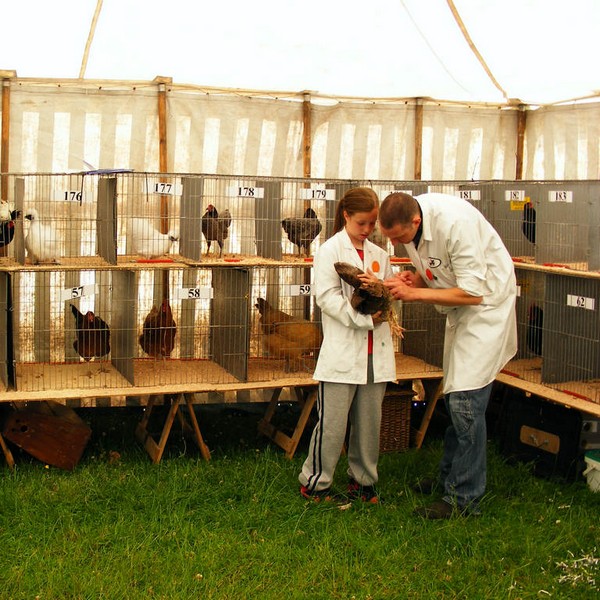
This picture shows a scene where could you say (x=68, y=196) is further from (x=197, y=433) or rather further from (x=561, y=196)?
(x=561, y=196)

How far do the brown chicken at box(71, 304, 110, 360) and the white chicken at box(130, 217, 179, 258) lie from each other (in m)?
0.63

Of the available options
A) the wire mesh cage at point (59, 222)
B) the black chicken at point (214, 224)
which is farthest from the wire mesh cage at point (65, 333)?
the black chicken at point (214, 224)

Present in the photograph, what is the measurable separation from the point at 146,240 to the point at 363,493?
2201 mm

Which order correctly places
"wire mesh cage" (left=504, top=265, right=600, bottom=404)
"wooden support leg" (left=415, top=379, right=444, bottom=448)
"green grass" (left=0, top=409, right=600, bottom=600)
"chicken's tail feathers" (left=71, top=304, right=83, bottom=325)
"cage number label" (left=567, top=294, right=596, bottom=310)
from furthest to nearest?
"wooden support leg" (left=415, top=379, right=444, bottom=448) → "chicken's tail feathers" (left=71, top=304, right=83, bottom=325) → "wire mesh cage" (left=504, top=265, right=600, bottom=404) → "cage number label" (left=567, top=294, right=596, bottom=310) → "green grass" (left=0, top=409, right=600, bottom=600)

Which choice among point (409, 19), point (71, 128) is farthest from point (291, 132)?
point (71, 128)

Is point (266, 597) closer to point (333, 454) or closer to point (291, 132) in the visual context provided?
point (333, 454)

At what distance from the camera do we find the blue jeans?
474cm

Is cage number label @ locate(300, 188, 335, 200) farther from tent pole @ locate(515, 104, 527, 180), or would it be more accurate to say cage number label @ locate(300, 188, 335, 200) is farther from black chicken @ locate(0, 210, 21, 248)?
tent pole @ locate(515, 104, 527, 180)

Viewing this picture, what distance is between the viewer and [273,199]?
6.09m

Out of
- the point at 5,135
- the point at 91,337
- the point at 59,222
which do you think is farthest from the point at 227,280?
the point at 5,135

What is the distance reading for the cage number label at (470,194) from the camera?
6.60 meters

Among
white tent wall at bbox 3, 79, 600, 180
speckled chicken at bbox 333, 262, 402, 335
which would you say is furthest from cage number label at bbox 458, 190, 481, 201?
speckled chicken at bbox 333, 262, 402, 335

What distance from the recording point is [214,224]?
6.08 m

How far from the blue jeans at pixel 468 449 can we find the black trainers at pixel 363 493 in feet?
1.41
